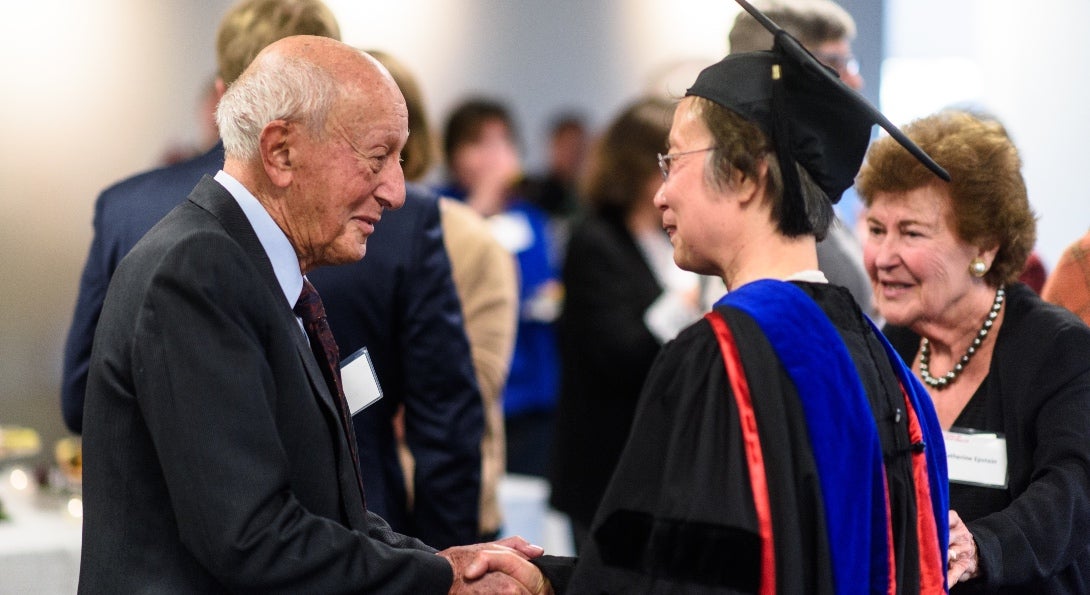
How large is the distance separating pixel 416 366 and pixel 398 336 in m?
0.09

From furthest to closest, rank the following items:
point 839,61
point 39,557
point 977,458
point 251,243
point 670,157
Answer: point 39,557
point 839,61
point 977,458
point 670,157
point 251,243

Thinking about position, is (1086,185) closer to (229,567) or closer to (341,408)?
(341,408)

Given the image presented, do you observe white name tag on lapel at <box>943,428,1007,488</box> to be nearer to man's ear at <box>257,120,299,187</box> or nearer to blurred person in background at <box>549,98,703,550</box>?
man's ear at <box>257,120,299,187</box>

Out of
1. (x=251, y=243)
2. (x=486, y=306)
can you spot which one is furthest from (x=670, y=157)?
(x=486, y=306)

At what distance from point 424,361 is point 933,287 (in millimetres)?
1117

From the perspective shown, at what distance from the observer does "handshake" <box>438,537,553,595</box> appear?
1929 millimetres

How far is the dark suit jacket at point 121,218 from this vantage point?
2.37 metres

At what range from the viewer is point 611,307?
3.88 m

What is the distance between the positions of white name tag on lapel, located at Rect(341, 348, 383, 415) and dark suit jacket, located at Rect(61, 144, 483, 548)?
1.62 feet

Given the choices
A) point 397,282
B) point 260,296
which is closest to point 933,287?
point 397,282

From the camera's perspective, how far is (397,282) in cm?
272

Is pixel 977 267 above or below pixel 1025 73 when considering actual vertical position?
below

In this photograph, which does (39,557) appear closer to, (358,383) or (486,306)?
(486,306)

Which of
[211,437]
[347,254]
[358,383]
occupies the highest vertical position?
[347,254]
